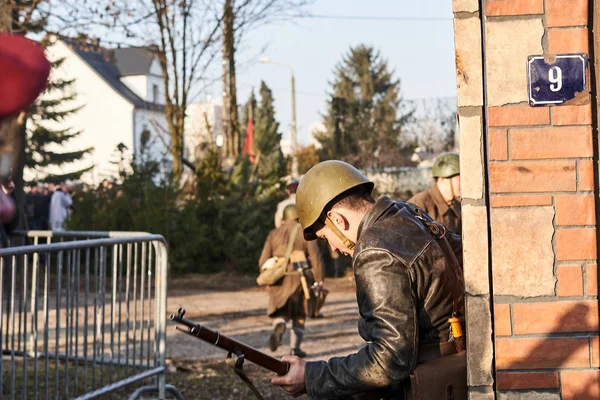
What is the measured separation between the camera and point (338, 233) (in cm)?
350

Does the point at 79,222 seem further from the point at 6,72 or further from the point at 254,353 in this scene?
the point at 6,72

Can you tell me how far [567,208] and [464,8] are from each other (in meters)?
0.73

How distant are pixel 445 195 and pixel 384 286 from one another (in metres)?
5.16

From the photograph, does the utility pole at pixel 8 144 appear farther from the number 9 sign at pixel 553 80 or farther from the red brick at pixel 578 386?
the red brick at pixel 578 386

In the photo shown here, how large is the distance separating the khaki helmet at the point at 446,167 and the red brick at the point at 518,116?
16.4ft

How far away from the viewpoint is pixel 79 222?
18531 mm

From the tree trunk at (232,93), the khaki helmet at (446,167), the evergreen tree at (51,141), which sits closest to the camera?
the khaki helmet at (446,167)

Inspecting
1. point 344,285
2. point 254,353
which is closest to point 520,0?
point 254,353

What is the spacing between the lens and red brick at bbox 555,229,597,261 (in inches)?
121

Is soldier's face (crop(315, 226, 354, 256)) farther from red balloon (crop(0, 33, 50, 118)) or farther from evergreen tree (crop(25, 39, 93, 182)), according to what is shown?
evergreen tree (crop(25, 39, 93, 182))

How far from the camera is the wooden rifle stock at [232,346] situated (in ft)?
11.7

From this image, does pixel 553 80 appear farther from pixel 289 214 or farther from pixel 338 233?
pixel 289 214

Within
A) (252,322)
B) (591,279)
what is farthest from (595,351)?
(252,322)

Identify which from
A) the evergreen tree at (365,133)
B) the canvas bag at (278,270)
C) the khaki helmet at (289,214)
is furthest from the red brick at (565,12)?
the evergreen tree at (365,133)
